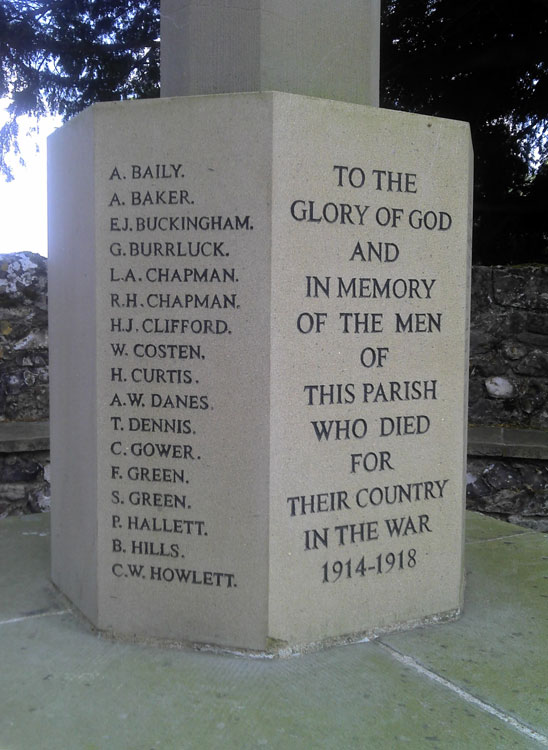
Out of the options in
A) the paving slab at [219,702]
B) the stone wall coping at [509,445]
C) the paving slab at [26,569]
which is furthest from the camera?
the stone wall coping at [509,445]

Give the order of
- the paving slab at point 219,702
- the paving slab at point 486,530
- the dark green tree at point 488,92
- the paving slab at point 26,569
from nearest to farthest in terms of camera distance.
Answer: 1. the paving slab at point 219,702
2. the paving slab at point 26,569
3. the paving slab at point 486,530
4. the dark green tree at point 488,92

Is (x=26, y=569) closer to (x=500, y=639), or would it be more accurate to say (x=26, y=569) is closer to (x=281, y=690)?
(x=281, y=690)

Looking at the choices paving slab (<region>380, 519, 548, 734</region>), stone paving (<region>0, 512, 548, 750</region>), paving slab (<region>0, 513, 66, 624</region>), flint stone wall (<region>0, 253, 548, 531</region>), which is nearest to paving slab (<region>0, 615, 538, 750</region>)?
stone paving (<region>0, 512, 548, 750</region>)

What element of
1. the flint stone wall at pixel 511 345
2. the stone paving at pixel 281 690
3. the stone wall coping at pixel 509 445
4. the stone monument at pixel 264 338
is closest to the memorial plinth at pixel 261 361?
the stone monument at pixel 264 338

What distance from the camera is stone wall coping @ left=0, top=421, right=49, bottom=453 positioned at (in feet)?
16.6

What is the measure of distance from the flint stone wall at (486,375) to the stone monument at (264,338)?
2.71 m

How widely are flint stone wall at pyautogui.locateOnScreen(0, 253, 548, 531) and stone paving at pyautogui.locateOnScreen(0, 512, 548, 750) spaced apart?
2.51 m

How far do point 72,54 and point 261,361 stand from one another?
6.70 metres

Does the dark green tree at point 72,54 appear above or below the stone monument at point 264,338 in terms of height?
above

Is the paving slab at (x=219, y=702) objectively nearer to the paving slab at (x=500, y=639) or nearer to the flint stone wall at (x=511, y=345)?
the paving slab at (x=500, y=639)

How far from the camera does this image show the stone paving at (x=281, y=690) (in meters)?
1.98

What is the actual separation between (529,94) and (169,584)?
23.1ft

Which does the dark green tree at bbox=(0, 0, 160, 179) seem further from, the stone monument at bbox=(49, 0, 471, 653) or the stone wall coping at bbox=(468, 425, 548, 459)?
the stone monument at bbox=(49, 0, 471, 653)

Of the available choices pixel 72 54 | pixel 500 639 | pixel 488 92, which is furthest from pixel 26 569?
pixel 488 92
